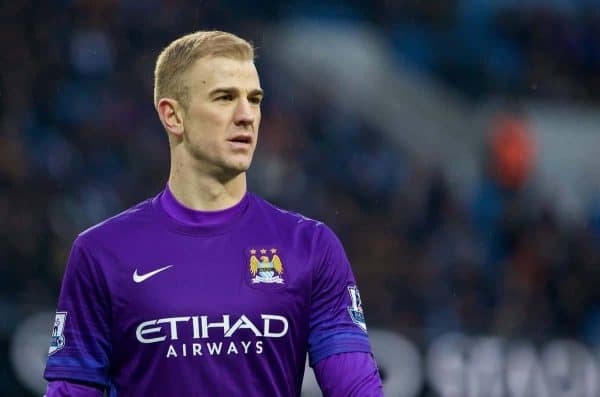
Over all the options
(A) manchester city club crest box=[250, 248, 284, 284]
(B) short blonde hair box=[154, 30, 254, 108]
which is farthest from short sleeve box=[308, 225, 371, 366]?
(B) short blonde hair box=[154, 30, 254, 108]

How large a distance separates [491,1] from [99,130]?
708 centimetres

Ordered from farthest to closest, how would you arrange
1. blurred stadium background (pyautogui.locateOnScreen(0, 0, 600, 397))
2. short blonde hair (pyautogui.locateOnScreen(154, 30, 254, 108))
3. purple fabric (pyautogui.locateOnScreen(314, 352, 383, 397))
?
blurred stadium background (pyautogui.locateOnScreen(0, 0, 600, 397)) → short blonde hair (pyautogui.locateOnScreen(154, 30, 254, 108)) → purple fabric (pyautogui.locateOnScreen(314, 352, 383, 397))

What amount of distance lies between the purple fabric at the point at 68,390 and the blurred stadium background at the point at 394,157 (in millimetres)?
4341

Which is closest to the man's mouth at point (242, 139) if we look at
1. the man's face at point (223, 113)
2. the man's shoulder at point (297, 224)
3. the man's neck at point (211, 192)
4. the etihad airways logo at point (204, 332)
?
the man's face at point (223, 113)

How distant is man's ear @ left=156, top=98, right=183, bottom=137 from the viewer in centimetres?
406

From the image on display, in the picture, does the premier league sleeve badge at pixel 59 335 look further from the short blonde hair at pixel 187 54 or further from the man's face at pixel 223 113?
the short blonde hair at pixel 187 54

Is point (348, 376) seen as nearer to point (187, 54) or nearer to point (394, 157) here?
point (187, 54)

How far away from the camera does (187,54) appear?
4.01 m

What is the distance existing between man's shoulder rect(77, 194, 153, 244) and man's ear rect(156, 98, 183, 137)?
10.0 inches

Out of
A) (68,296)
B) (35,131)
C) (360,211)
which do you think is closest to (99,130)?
(35,131)

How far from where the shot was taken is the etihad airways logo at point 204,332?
387 centimetres

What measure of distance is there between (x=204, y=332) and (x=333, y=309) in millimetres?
379

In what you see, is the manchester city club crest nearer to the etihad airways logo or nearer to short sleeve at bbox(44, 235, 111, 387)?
the etihad airways logo

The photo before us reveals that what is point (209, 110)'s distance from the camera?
3.97 m
